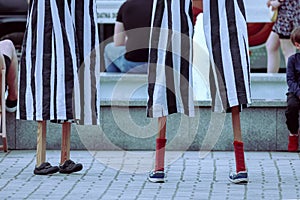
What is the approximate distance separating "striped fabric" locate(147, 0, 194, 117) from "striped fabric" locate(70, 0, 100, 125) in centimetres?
63

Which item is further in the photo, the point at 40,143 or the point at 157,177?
the point at 40,143

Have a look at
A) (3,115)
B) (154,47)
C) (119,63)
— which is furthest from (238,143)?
(119,63)

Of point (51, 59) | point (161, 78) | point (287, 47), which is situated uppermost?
point (51, 59)

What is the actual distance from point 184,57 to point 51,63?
111cm

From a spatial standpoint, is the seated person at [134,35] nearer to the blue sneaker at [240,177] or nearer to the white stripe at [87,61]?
the white stripe at [87,61]

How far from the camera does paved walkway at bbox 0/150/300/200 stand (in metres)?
7.63

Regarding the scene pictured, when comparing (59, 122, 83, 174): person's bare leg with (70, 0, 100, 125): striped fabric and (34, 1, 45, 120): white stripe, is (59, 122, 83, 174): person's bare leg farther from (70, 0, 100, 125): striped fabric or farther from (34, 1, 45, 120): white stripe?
(34, 1, 45, 120): white stripe

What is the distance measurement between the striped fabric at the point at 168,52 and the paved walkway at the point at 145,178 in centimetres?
63

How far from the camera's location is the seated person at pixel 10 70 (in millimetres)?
9953

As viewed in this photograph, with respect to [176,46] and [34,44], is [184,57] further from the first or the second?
[34,44]

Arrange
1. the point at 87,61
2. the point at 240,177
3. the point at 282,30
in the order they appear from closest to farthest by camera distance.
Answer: the point at 240,177, the point at 87,61, the point at 282,30

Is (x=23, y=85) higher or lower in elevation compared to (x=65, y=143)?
higher

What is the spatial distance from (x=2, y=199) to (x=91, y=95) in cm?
149

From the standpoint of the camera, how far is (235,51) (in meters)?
8.07
